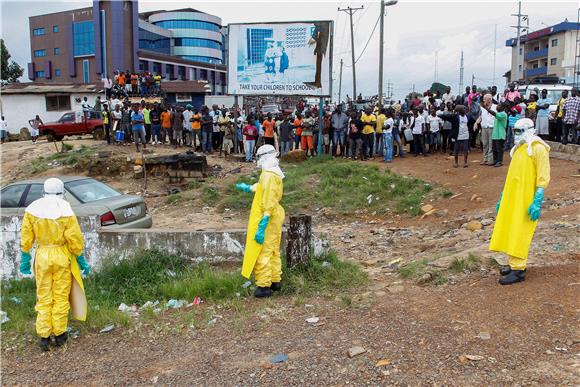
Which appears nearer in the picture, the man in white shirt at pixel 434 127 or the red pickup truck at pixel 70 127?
the man in white shirt at pixel 434 127

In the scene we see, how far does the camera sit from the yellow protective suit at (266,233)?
5642 millimetres

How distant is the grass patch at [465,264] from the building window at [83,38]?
54.3m

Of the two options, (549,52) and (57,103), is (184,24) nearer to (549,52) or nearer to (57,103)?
(57,103)

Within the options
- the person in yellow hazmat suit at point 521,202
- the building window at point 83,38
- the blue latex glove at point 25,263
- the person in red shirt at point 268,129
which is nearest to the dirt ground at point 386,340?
the person in yellow hazmat suit at point 521,202

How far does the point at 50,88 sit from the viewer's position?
30547 millimetres

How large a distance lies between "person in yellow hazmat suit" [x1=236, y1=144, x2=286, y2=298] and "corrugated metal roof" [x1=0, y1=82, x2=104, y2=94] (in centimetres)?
2691

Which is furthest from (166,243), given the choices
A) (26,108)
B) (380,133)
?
(26,108)

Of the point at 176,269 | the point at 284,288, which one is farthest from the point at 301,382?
the point at 176,269

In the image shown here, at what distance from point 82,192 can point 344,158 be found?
9.46 meters

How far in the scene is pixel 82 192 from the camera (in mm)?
7910

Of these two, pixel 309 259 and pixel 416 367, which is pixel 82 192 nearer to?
pixel 309 259

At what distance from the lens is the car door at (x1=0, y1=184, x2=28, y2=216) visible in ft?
25.6

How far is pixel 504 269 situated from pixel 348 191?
22.4 feet

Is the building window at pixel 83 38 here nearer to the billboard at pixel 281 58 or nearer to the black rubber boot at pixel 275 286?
the billboard at pixel 281 58
